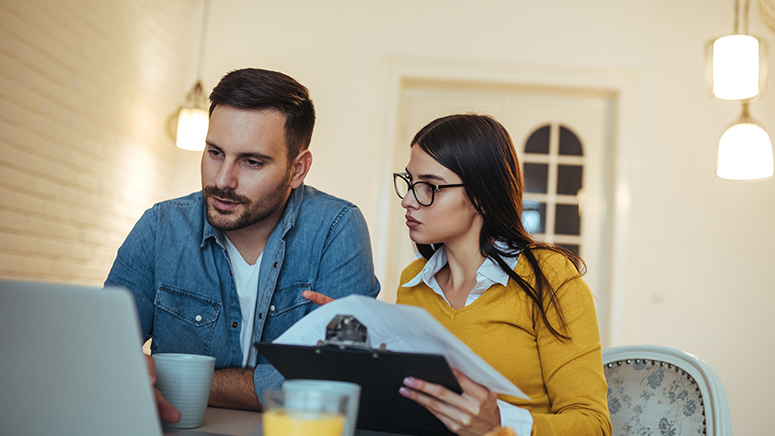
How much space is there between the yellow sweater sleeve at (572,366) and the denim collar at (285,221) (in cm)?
57

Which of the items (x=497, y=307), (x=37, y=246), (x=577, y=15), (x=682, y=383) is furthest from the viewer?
(x=577, y=15)

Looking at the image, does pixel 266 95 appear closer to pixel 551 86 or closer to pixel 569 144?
pixel 551 86

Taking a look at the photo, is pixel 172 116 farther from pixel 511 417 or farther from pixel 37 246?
pixel 511 417

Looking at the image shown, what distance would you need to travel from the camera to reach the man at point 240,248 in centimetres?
136

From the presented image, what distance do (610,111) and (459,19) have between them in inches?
A: 40.6

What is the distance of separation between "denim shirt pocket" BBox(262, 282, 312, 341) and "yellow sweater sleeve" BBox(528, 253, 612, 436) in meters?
0.51

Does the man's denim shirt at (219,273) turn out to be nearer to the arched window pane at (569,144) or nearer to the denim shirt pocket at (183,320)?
the denim shirt pocket at (183,320)

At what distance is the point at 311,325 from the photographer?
0.80m

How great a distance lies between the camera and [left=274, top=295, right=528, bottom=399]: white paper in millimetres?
697

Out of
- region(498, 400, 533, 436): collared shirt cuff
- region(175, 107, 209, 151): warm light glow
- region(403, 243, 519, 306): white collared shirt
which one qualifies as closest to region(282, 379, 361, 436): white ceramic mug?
region(498, 400, 533, 436): collared shirt cuff

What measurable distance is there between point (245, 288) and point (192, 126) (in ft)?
6.55

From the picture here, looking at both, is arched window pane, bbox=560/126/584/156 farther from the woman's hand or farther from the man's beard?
the woman's hand

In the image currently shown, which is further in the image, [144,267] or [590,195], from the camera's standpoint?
[590,195]

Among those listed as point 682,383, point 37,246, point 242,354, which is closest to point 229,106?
point 242,354
